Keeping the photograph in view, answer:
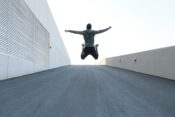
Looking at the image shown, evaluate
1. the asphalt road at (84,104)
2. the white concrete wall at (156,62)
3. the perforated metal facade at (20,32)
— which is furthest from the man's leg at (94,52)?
the asphalt road at (84,104)

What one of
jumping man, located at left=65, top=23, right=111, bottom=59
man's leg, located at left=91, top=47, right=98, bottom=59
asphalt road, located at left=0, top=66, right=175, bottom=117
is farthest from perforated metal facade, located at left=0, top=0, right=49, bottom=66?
asphalt road, located at left=0, top=66, right=175, bottom=117

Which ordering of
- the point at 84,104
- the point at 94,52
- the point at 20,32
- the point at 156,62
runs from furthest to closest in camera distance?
1. the point at 156,62
2. the point at 20,32
3. the point at 94,52
4. the point at 84,104

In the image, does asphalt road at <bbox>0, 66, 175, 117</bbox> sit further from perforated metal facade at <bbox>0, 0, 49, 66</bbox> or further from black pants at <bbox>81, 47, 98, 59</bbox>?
black pants at <bbox>81, 47, 98, 59</bbox>

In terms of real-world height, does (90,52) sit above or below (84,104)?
above

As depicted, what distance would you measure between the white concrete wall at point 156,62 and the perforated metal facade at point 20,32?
728 centimetres

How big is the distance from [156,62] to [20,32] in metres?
7.87

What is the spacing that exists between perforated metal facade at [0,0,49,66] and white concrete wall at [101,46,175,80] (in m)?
7.28

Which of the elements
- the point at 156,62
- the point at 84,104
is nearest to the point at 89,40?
the point at 156,62

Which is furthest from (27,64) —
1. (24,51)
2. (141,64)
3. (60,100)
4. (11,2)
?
(60,100)

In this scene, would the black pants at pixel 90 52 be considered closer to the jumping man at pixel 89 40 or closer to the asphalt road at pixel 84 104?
the jumping man at pixel 89 40

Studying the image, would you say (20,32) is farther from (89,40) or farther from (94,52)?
(94,52)

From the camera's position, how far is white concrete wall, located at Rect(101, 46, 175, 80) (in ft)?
45.0

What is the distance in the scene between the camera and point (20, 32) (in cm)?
1535

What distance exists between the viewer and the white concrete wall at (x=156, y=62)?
13.7 metres
